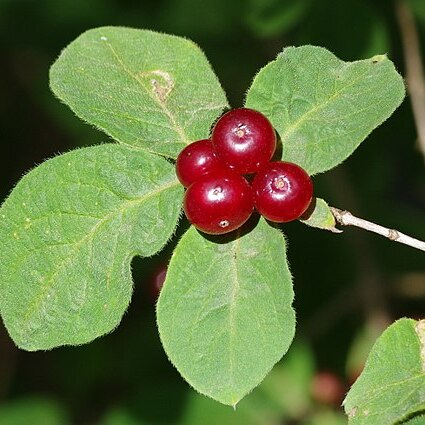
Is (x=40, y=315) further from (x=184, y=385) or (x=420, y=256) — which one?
(x=420, y=256)

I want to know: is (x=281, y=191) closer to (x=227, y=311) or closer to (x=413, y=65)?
(x=227, y=311)

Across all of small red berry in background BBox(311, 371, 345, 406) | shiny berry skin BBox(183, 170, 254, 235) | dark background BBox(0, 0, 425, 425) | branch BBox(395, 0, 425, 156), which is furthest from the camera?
dark background BBox(0, 0, 425, 425)

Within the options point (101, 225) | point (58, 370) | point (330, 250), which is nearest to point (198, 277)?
point (101, 225)

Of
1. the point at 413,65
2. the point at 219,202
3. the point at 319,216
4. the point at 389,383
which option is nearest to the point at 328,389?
the point at 413,65

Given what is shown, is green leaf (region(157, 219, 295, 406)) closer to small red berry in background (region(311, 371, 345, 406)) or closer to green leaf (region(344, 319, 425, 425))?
green leaf (region(344, 319, 425, 425))

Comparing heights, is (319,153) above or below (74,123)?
above

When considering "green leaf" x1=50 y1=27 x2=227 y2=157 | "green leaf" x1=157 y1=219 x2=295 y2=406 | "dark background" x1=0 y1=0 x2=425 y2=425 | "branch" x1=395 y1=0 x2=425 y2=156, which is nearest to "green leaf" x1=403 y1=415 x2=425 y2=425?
"green leaf" x1=157 y1=219 x2=295 y2=406
